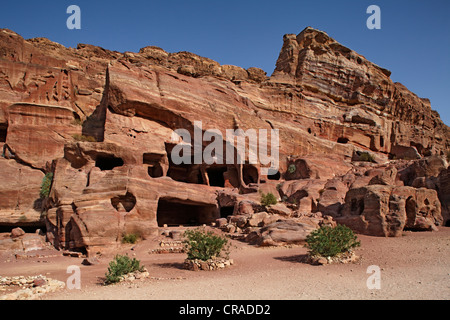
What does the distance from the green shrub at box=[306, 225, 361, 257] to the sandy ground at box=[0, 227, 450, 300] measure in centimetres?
76

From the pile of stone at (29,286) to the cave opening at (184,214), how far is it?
14.8m

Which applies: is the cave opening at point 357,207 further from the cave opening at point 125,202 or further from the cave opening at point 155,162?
the cave opening at point 155,162

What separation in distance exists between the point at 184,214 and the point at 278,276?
17.2 metres

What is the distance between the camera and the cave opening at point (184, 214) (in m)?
24.3

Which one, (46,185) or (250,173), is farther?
(250,173)

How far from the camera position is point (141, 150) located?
72.4 ft
